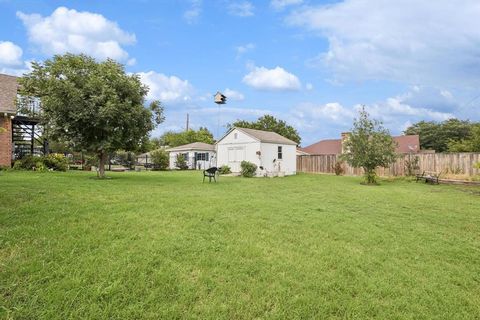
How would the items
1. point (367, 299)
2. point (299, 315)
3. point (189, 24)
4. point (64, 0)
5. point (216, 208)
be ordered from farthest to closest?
point (189, 24) → point (64, 0) → point (216, 208) → point (367, 299) → point (299, 315)

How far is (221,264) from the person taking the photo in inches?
176

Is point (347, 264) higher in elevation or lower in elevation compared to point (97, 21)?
lower

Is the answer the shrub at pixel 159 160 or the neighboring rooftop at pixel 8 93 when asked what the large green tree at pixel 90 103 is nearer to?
the neighboring rooftop at pixel 8 93

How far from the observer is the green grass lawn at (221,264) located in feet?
11.6

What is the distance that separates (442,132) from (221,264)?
57493 mm

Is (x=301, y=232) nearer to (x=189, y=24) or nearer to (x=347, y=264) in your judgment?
(x=347, y=264)

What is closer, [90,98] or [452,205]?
[452,205]

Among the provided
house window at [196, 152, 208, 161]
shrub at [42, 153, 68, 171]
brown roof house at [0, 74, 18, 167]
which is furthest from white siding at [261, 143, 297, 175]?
brown roof house at [0, 74, 18, 167]

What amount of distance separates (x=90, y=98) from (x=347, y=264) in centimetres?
1300

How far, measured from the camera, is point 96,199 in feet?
26.0

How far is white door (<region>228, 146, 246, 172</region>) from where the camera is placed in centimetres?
2620

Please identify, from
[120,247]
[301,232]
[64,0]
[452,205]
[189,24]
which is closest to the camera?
[120,247]

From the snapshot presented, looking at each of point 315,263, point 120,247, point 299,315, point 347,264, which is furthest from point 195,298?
point 347,264

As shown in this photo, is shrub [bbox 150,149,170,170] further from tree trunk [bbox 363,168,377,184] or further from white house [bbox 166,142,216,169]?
tree trunk [bbox 363,168,377,184]
